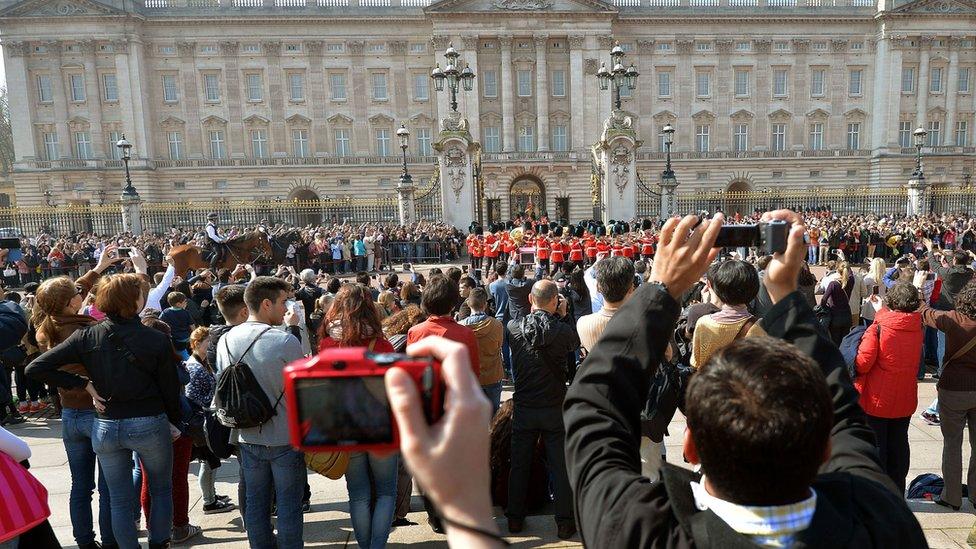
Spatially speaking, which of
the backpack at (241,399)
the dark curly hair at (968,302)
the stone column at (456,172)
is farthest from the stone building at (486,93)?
the backpack at (241,399)

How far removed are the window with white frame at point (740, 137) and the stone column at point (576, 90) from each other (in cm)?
1284

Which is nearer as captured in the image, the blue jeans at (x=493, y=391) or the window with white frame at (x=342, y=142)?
the blue jeans at (x=493, y=391)

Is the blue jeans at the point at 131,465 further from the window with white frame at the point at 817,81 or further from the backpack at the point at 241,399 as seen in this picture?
the window with white frame at the point at 817,81

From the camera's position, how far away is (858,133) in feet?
161

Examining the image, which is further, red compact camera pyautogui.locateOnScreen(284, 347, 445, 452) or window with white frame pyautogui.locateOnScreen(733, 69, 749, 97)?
window with white frame pyautogui.locateOnScreen(733, 69, 749, 97)

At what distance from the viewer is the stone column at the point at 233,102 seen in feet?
150

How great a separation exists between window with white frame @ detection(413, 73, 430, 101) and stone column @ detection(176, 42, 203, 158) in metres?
16.2

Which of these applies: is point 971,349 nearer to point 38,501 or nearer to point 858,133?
point 38,501

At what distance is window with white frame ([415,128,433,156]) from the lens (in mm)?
47500

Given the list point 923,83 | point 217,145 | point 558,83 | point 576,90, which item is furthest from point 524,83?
point 923,83

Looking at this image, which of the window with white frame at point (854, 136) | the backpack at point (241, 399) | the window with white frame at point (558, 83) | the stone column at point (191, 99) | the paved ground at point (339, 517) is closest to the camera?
the backpack at point (241, 399)

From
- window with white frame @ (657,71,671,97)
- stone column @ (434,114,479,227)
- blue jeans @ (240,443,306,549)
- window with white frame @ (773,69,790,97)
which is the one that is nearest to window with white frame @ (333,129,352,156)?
stone column @ (434,114,479,227)

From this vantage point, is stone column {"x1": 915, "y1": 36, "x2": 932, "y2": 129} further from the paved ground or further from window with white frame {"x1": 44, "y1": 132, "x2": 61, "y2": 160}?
window with white frame {"x1": 44, "y1": 132, "x2": 61, "y2": 160}

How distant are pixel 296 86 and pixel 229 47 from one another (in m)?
5.41
